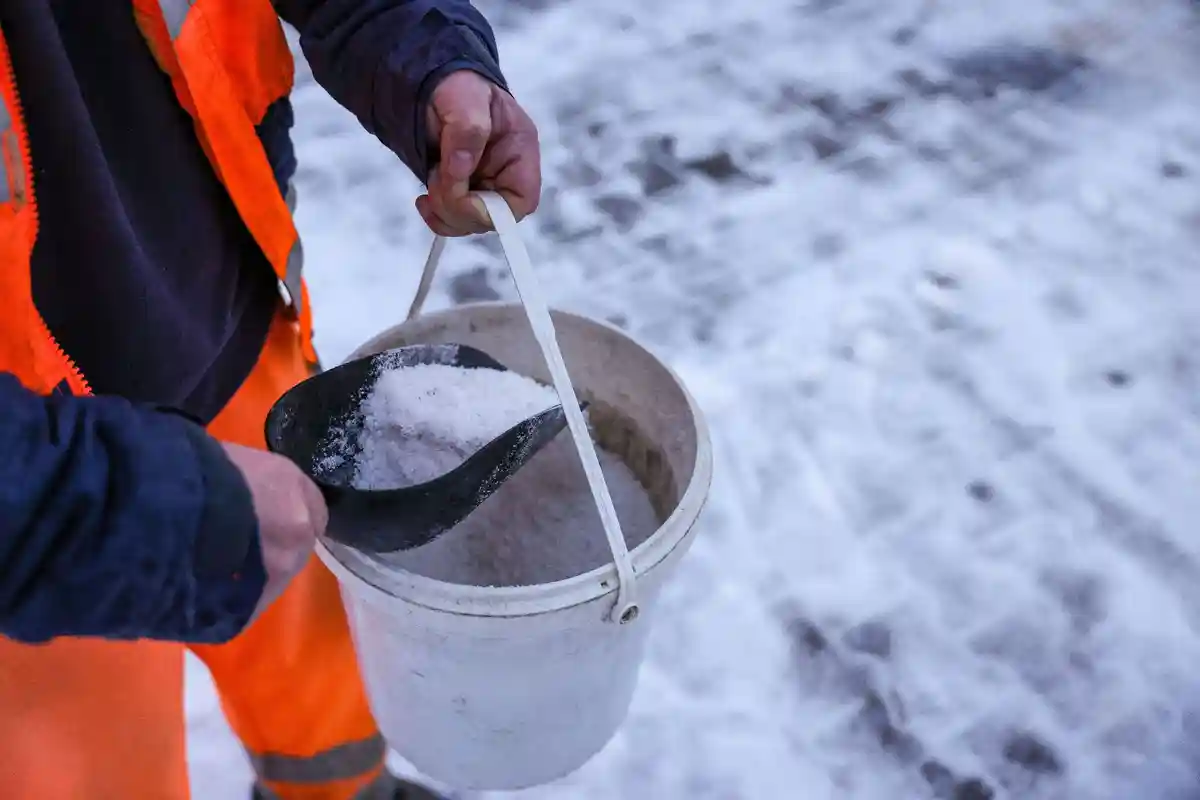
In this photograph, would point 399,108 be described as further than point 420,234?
No

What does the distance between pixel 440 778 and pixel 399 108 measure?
63 cm

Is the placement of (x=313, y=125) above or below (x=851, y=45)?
above

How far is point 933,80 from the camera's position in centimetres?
228

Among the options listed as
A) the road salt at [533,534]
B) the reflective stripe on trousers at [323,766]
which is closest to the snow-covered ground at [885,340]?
the reflective stripe on trousers at [323,766]

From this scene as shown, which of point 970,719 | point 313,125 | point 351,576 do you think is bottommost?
point 970,719

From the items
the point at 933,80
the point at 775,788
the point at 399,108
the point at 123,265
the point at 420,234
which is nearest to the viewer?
the point at 123,265

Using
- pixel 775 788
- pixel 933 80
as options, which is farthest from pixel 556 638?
pixel 933 80

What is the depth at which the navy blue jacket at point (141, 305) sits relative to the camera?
0.48m

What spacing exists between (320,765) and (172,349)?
53 cm

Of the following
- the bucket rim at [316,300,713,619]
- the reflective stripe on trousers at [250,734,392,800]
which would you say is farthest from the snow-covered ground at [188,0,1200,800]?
the bucket rim at [316,300,713,619]

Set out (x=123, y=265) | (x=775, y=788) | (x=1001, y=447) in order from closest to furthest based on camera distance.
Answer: (x=123, y=265) → (x=775, y=788) → (x=1001, y=447)

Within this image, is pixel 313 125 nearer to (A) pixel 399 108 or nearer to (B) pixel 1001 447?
(A) pixel 399 108

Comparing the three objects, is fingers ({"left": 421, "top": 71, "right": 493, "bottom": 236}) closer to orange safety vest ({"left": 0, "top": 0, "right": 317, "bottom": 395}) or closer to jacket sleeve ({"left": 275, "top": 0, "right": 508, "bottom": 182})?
jacket sleeve ({"left": 275, "top": 0, "right": 508, "bottom": 182})

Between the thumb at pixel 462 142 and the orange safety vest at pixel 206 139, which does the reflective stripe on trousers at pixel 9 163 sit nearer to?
the orange safety vest at pixel 206 139
